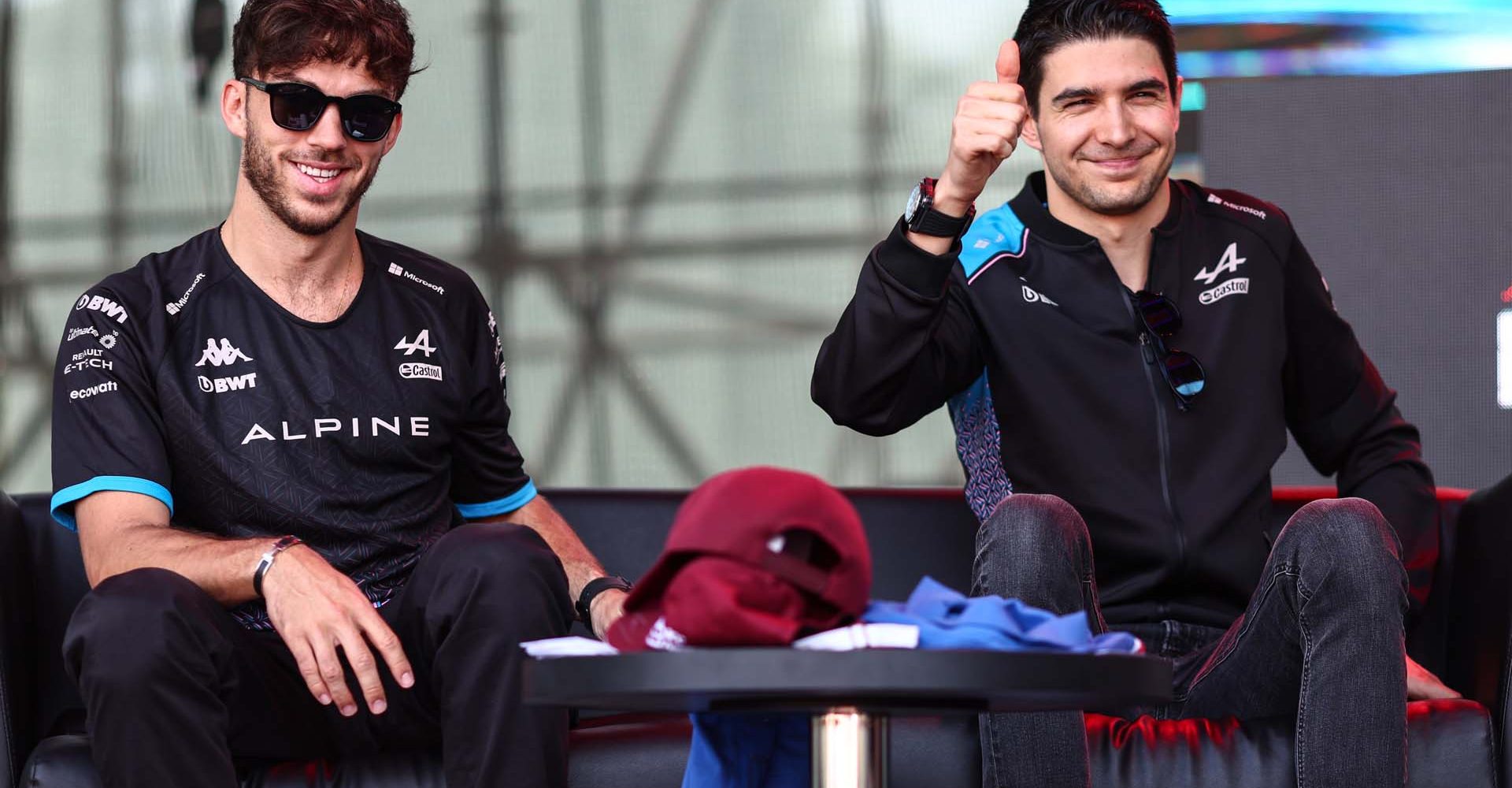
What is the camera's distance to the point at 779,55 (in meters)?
3.17

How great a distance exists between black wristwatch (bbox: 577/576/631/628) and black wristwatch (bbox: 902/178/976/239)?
556 millimetres

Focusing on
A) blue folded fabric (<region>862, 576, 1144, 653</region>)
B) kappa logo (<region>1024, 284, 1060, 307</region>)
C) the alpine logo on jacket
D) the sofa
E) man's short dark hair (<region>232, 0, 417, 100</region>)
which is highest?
man's short dark hair (<region>232, 0, 417, 100</region>)

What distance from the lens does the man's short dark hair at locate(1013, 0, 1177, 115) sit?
2.24 m

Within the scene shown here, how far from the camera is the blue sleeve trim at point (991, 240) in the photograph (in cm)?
224

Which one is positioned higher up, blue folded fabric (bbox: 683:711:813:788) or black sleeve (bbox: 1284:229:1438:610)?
black sleeve (bbox: 1284:229:1438:610)

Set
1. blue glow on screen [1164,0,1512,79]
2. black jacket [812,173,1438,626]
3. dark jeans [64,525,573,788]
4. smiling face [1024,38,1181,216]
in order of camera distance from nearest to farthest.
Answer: dark jeans [64,525,573,788] → black jacket [812,173,1438,626] → smiling face [1024,38,1181,216] → blue glow on screen [1164,0,1512,79]

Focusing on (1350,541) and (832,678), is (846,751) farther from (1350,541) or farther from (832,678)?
(1350,541)

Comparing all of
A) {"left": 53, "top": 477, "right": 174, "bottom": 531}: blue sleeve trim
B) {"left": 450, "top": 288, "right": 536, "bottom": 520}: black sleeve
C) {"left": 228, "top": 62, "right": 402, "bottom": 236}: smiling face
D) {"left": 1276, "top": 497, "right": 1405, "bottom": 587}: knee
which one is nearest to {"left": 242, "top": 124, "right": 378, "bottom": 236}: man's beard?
{"left": 228, "top": 62, "right": 402, "bottom": 236}: smiling face

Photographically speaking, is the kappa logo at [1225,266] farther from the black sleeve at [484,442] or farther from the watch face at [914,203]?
the black sleeve at [484,442]

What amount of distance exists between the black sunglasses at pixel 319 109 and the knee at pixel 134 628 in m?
0.63

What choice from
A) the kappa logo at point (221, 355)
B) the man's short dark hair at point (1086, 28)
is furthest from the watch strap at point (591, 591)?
the man's short dark hair at point (1086, 28)

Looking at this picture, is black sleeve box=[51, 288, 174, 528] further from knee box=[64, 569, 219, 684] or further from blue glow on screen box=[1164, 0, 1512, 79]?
blue glow on screen box=[1164, 0, 1512, 79]

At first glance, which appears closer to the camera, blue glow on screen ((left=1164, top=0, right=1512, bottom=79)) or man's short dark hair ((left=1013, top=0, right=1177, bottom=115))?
man's short dark hair ((left=1013, top=0, right=1177, bottom=115))

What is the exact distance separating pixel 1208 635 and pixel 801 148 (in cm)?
139
